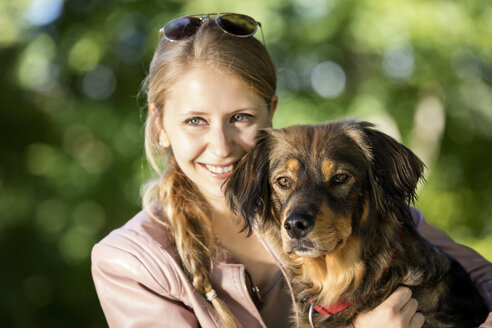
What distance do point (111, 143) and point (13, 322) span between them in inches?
121

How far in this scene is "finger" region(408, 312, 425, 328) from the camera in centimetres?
251

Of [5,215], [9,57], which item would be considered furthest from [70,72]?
[5,215]

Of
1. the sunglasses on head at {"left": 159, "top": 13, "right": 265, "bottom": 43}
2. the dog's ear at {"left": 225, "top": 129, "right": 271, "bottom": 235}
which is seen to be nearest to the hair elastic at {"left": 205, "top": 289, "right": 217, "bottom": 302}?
the dog's ear at {"left": 225, "top": 129, "right": 271, "bottom": 235}

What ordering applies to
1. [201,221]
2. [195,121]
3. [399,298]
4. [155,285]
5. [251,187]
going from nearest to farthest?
[399,298] → [155,285] → [251,187] → [195,121] → [201,221]

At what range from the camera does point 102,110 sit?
786cm

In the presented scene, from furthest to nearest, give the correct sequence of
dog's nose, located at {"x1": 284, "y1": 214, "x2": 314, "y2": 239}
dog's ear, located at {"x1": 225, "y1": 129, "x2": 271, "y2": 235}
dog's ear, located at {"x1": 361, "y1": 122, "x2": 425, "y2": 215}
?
dog's ear, located at {"x1": 225, "y1": 129, "x2": 271, "y2": 235} < dog's ear, located at {"x1": 361, "y1": 122, "x2": 425, "y2": 215} < dog's nose, located at {"x1": 284, "y1": 214, "x2": 314, "y2": 239}

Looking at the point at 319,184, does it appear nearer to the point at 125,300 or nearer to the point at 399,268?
the point at 399,268

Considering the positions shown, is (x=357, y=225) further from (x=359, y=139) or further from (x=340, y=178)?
(x=359, y=139)

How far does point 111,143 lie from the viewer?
7.78m

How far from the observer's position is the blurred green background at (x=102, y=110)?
7203 mm

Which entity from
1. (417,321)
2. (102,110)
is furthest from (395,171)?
A: (102,110)

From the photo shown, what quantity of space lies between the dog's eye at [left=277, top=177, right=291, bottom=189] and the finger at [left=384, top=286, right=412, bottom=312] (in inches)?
29.1

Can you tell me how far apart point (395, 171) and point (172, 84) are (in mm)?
1312

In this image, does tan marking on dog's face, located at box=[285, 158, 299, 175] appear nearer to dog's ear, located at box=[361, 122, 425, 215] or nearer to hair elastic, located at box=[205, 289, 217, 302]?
dog's ear, located at box=[361, 122, 425, 215]
